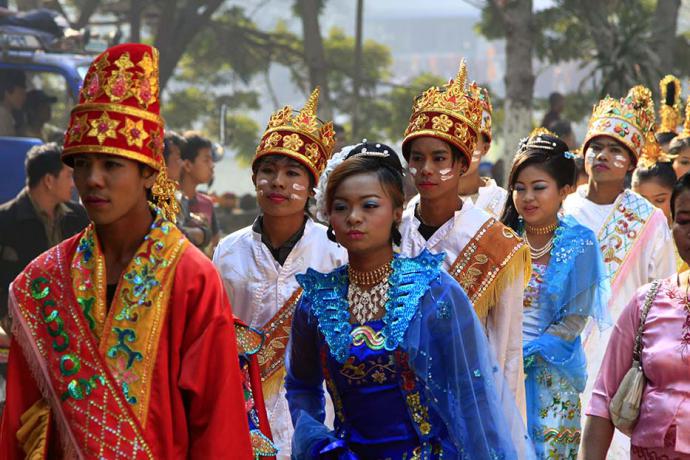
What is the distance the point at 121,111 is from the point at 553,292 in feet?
11.8

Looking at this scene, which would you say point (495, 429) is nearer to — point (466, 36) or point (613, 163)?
point (613, 163)

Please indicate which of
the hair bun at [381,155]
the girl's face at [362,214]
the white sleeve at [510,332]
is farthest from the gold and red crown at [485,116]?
the girl's face at [362,214]

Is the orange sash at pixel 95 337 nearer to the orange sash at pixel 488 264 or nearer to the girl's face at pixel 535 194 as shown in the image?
the orange sash at pixel 488 264

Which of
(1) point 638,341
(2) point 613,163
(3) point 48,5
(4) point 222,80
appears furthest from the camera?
(4) point 222,80

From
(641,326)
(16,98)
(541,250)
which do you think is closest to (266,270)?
(541,250)

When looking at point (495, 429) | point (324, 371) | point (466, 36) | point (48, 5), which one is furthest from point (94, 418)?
point (466, 36)

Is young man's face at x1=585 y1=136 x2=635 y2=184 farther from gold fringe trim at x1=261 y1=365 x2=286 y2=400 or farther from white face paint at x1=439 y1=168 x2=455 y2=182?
gold fringe trim at x1=261 y1=365 x2=286 y2=400

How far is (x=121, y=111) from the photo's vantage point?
4547 mm

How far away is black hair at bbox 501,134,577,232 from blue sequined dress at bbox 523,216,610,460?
0.31 meters

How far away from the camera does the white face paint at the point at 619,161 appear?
9.20 metres

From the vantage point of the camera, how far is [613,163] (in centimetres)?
920

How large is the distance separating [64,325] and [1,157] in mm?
10038

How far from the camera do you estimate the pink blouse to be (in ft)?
15.9

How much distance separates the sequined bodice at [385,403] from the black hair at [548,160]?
289cm
